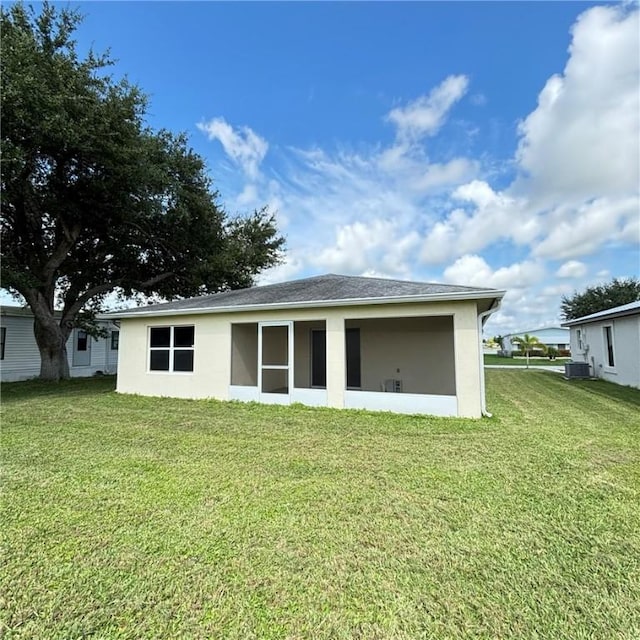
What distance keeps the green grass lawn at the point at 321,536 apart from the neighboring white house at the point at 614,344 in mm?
7471

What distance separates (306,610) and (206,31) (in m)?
14.5

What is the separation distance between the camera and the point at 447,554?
2.79 metres

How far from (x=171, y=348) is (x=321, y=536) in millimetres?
9074

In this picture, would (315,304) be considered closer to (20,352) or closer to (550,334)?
(20,352)

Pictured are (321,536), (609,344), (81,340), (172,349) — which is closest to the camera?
(321,536)

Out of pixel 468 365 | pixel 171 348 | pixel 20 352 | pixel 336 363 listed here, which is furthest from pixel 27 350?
pixel 468 365

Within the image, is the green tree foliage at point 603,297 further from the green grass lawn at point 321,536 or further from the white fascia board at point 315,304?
the green grass lawn at point 321,536

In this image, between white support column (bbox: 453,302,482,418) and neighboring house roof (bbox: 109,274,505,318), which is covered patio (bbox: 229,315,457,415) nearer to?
neighboring house roof (bbox: 109,274,505,318)

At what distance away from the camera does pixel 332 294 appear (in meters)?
9.27

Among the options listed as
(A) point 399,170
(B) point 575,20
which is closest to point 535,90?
(B) point 575,20

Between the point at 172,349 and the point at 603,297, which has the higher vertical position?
the point at 603,297

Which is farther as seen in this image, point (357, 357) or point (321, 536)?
point (357, 357)

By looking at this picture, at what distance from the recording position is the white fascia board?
290 inches

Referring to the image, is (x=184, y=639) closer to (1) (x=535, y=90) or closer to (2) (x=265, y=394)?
(2) (x=265, y=394)
